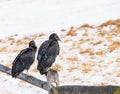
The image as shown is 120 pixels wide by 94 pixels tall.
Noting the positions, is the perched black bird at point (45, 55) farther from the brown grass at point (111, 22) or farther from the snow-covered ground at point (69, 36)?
the brown grass at point (111, 22)

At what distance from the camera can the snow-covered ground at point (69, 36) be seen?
14.9m

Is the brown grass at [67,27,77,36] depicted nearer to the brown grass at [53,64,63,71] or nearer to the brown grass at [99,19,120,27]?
the brown grass at [99,19,120,27]

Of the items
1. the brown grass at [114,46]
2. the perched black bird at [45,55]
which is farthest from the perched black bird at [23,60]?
the brown grass at [114,46]

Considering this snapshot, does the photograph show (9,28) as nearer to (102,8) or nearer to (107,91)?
(102,8)

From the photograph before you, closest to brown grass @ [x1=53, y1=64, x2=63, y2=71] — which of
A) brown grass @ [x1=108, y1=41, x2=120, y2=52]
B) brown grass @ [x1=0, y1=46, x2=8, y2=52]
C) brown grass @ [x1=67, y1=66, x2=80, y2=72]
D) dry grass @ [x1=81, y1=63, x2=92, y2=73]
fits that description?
brown grass @ [x1=67, y1=66, x2=80, y2=72]

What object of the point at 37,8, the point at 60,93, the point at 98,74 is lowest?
the point at 37,8

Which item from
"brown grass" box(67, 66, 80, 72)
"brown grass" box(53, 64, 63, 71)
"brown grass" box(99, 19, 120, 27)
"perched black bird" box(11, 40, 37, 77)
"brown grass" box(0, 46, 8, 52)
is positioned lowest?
"brown grass" box(99, 19, 120, 27)

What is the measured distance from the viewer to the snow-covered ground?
1492 cm

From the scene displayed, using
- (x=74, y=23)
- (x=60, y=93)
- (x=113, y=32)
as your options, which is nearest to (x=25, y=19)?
(x=74, y=23)

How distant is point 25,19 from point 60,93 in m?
21.0

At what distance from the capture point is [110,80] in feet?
46.2

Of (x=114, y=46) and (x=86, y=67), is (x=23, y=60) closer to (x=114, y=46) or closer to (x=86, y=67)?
(x=86, y=67)

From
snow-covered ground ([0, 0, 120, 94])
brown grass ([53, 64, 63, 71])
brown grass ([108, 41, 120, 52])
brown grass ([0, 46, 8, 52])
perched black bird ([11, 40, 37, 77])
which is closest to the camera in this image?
perched black bird ([11, 40, 37, 77])

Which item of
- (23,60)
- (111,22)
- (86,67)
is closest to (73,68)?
(86,67)
